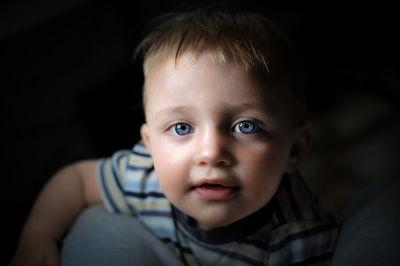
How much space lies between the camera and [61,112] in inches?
42.3

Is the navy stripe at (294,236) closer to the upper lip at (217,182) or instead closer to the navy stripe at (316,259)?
the navy stripe at (316,259)

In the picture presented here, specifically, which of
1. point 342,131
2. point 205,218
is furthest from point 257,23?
point 342,131

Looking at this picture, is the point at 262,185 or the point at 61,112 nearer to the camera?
the point at 262,185

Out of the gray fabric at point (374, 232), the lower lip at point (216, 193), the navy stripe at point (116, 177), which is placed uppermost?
the lower lip at point (216, 193)

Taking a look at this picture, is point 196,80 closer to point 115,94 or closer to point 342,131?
point 115,94

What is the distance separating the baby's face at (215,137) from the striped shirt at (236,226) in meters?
0.12

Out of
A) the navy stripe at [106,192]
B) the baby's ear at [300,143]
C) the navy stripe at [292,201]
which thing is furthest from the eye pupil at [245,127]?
the navy stripe at [106,192]

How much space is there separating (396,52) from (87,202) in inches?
51.5

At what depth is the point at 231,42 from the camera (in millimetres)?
640

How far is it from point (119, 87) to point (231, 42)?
57 centimetres

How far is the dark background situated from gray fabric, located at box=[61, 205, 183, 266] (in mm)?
179

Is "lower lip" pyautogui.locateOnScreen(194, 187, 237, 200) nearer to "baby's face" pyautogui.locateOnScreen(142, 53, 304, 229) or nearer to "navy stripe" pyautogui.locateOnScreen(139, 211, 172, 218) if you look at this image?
"baby's face" pyautogui.locateOnScreen(142, 53, 304, 229)

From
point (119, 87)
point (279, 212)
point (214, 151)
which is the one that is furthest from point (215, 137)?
point (119, 87)

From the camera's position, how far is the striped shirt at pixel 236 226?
760 millimetres
